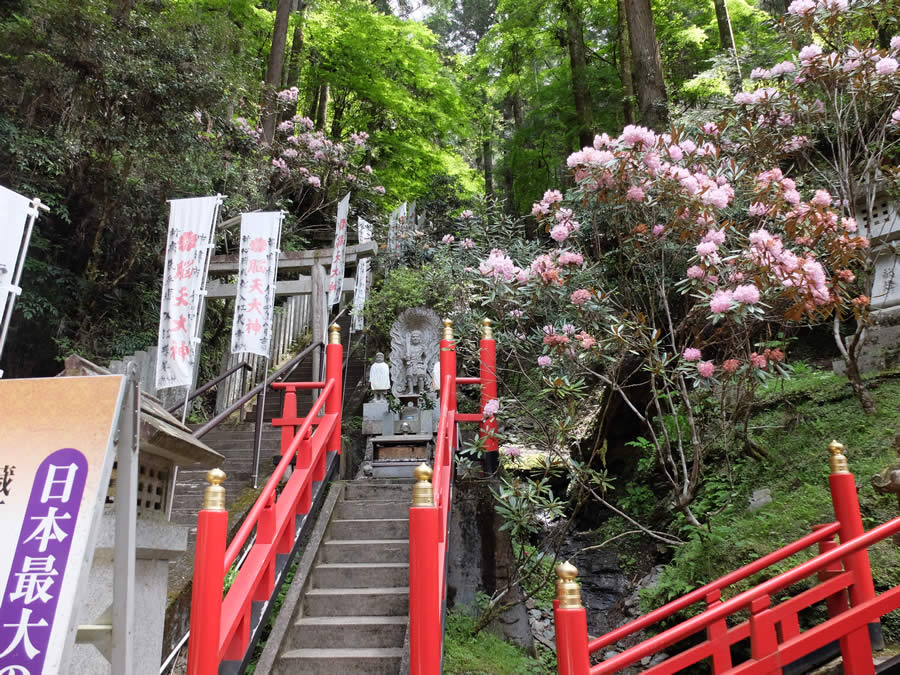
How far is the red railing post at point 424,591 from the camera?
3303 millimetres

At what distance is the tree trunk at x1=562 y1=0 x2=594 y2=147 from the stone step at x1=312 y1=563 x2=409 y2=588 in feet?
34.7

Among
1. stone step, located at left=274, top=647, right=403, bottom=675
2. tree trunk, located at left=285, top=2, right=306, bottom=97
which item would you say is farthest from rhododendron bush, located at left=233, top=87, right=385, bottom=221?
stone step, located at left=274, top=647, right=403, bottom=675

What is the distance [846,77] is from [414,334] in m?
5.53

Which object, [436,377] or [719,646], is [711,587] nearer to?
[719,646]

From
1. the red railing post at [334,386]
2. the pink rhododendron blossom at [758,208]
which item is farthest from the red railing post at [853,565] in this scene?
the red railing post at [334,386]

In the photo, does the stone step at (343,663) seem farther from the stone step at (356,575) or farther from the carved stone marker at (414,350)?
the carved stone marker at (414,350)

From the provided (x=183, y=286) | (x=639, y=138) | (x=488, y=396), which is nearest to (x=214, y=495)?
(x=488, y=396)

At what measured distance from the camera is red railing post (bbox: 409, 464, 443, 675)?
10.8 feet

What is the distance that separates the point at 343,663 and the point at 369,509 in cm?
180

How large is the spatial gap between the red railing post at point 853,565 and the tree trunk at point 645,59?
20.8 ft

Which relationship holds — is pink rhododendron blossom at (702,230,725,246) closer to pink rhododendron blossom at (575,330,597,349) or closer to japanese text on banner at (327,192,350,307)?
pink rhododendron blossom at (575,330,597,349)

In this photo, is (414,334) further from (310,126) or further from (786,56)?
(310,126)

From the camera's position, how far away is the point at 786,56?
30.2 feet

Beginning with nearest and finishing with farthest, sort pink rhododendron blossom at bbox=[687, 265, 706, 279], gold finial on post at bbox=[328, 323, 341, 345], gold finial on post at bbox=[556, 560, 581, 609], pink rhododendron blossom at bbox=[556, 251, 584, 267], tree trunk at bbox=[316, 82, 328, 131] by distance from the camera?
1. gold finial on post at bbox=[556, 560, 581, 609]
2. pink rhododendron blossom at bbox=[687, 265, 706, 279]
3. pink rhododendron blossom at bbox=[556, 251, 584, 267]
4. gold finial on post at bbox=[328, 323, 341, 345]
5. tree trunk at bbox=[316, 82, 328, 131]
